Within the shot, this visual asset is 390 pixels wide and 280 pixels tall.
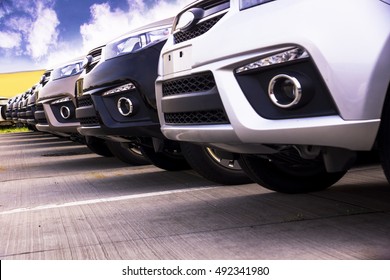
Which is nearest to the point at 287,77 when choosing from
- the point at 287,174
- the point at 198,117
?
the point at 198,117

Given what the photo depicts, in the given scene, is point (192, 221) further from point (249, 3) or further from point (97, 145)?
point (97, 145)

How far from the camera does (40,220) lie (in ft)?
12.5

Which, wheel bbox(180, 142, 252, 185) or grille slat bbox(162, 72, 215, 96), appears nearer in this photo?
grille slat bbox(162, 72, 215, 96)

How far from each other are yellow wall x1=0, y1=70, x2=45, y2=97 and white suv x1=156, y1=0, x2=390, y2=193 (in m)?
29.1

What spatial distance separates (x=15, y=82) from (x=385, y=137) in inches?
1224

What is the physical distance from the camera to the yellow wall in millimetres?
31016

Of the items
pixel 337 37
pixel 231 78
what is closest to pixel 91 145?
pixel 231 78

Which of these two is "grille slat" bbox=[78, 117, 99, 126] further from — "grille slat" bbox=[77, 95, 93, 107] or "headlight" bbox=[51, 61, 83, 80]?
"headlight" bbox=[51, 61, 83, 80]

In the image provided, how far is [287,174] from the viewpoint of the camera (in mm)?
3840

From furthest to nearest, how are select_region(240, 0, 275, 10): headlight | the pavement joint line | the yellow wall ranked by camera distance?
the yellow wall
the pavement joint line
select_region(240, 0, 275, 10): headlight

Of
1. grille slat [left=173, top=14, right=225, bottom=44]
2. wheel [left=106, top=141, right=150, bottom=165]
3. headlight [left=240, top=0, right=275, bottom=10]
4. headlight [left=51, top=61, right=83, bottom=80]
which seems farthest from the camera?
headlight [left=51, top=61, right=83, bottom=80]

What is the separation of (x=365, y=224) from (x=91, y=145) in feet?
15.5

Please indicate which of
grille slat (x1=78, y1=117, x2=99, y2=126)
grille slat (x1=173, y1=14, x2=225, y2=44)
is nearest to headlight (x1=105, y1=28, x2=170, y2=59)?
grille slat (x1=78, y1=117, x2=99, y2=126)

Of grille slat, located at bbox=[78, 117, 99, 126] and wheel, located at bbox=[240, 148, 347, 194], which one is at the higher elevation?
grille slat, located at bbox=[78, 117, 99, 126]
